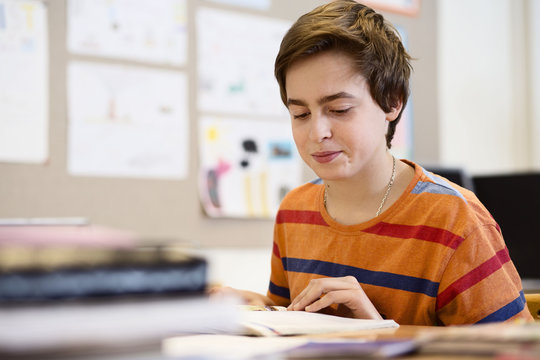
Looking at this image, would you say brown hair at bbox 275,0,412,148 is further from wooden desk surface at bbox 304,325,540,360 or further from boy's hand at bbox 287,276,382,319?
wooden desk surface at bbox 304,325,540,360

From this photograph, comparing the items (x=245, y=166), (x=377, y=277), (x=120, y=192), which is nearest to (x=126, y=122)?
(x=120, y=192)

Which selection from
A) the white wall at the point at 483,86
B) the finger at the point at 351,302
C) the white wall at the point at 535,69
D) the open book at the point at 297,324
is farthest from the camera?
the white wall at the point at 535,69

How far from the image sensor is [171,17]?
177cm

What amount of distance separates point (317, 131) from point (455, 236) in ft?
0.86

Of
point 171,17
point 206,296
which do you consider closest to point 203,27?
point 171,17

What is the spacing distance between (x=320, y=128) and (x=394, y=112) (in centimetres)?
21

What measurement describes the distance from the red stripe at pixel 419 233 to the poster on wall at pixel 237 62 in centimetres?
100

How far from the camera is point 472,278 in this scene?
821mm

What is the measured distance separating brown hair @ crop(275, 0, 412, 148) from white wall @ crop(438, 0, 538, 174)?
151cm

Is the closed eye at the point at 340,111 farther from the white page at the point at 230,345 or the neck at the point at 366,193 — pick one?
the white page at the point at 230,345

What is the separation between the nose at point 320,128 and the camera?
893 mm

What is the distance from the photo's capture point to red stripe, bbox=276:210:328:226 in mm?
1075

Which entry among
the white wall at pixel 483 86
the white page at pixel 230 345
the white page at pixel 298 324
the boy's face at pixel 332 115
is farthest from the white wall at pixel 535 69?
the white page at pixel 230 345

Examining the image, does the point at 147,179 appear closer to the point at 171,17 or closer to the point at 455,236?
the point at 171,17
